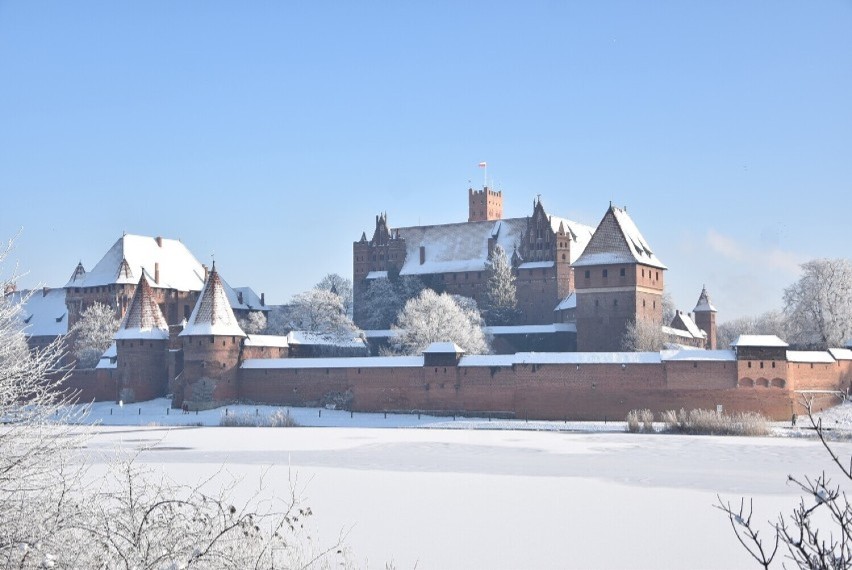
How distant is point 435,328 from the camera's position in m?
41.7

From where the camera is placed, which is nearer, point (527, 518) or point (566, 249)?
point (527, 518)

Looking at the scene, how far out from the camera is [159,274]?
50.7 meters

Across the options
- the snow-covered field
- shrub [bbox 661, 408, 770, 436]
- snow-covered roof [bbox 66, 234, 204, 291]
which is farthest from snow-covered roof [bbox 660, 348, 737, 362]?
snow-covered roof [bbox 66, 234, 204, 291]

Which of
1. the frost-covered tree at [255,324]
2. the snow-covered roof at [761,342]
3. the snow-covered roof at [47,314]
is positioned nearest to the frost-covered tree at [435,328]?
the frost-covered tree at [255,324]

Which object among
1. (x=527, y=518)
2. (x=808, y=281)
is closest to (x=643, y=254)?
(x=808, y=281)

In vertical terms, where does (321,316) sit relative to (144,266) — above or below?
below

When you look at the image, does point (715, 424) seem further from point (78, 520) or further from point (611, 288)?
point (78, 520)

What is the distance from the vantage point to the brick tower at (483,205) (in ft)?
237

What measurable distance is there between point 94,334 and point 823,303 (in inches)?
1245

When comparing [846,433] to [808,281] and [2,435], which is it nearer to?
[808,281]

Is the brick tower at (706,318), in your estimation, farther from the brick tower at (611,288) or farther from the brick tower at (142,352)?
the brick tower at (142,352)

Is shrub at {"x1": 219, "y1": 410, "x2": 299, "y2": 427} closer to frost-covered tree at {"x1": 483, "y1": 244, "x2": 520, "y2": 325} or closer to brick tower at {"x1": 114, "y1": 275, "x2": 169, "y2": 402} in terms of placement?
brick tower at {"x1": 114, "y1": 275, "x2": 169, "y2": 402}

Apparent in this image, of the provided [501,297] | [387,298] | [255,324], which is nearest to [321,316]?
[255,324]

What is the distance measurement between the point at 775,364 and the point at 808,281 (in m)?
15.7
